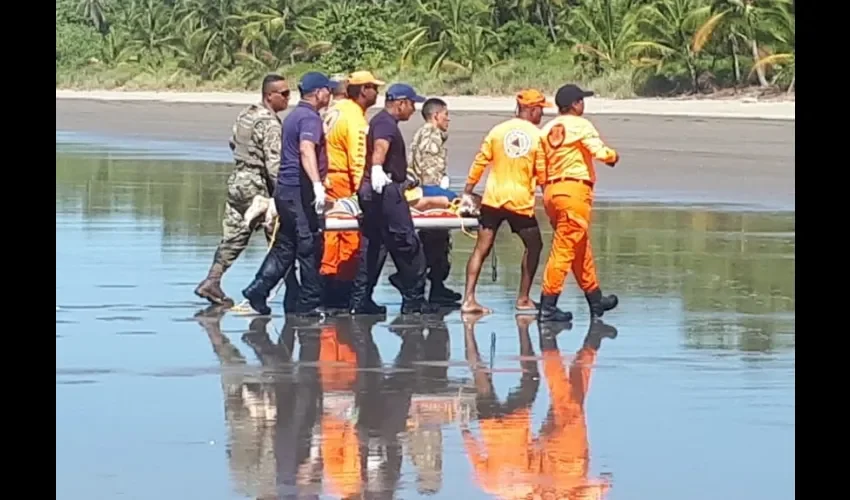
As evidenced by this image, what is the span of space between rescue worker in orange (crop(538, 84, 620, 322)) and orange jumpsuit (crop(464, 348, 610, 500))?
2362mm

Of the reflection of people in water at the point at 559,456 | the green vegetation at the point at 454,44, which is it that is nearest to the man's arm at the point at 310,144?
the reflection of people in water at the point at 559,456

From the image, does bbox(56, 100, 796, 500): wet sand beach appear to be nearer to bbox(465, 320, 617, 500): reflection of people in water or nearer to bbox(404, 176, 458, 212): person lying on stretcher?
bbox(465, 320, 617, 500): reflection of people in water

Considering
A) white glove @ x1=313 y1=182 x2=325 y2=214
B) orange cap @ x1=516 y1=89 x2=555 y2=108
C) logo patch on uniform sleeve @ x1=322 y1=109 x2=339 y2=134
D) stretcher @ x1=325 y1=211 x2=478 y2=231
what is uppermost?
orange cap @ x1=516 y1=89 x2=555 y2=108

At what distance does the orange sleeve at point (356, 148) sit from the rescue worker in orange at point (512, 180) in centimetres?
77

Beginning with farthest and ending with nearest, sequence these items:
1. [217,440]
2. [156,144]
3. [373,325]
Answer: [156,144], [373,325], [217,440]

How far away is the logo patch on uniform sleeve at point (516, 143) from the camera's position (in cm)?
1159

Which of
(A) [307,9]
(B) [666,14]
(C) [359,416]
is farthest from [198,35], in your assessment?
(C) [359,416]

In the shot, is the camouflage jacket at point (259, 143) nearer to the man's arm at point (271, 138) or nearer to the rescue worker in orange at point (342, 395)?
the man's arm at point (271, 138)

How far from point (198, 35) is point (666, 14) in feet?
82.1

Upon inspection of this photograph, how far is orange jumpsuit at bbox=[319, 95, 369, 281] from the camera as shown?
39.2ft

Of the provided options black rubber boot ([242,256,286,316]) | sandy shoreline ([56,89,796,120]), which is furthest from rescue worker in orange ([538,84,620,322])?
sandy shoreline ([56,89,796,120])

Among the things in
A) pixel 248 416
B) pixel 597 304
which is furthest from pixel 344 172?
pixel 248 416

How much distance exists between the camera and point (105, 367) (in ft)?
31.8
